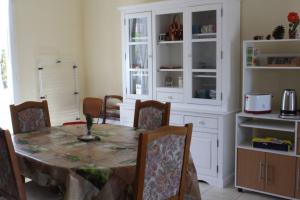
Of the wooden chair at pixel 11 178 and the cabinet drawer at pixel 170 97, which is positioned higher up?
the cabinet drawer at pixel 170 97

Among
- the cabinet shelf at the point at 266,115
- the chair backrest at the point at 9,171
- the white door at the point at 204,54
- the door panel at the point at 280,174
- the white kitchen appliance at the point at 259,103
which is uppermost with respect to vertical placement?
the white door at the point at 204,54

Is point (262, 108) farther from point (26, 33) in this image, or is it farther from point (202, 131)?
point (26, 33)

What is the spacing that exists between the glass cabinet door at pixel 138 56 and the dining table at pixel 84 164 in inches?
53.1

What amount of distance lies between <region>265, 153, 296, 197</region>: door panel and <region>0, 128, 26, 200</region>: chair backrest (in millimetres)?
2218

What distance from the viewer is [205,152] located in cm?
364

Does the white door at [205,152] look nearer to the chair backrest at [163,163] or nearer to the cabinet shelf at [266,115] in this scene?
the cabinet shelf at [266,115]

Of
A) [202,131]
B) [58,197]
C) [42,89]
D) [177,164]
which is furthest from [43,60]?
[177,164]

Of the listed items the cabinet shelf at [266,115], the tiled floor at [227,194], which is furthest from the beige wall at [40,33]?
the cabinet shelf at [266,115]

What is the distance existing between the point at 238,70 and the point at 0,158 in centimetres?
251

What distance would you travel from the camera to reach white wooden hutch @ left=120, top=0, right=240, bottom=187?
3512mm

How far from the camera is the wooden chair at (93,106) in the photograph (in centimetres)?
468

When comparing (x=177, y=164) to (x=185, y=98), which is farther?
(x=185, y=98)

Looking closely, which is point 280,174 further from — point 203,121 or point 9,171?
point 9,171

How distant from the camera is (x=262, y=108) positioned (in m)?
3.35
